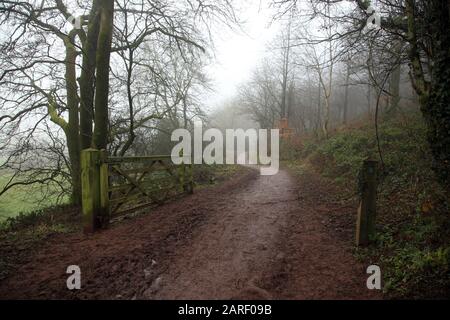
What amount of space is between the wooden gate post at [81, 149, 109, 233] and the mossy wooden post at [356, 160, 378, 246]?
5.00 m

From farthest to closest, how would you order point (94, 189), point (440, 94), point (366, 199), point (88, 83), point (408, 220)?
point (88, 83) < point (94, 189) < point (408, 220) < point (366, 199) < point (440, 94)

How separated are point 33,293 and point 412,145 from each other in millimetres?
10170

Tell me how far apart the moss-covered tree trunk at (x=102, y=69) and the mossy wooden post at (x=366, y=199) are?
637cm

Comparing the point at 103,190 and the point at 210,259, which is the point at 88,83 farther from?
the point at 210,259

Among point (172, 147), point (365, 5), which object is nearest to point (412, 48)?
point (365, 5)

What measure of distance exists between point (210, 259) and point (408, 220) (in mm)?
3654

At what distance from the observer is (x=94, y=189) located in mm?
5652

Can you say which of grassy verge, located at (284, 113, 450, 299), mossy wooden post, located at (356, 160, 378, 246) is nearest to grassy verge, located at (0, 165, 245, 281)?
mossy wooden post, located at (356, 160, 378, 246)

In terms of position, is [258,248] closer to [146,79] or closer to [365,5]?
[365,5]

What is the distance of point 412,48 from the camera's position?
507 cm

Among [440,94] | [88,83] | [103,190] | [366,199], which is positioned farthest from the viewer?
[88,83]

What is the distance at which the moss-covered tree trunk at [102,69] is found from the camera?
7.25 meters

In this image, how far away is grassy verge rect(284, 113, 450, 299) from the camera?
339cm

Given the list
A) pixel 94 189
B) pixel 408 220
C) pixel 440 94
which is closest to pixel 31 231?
pixel 94 189
